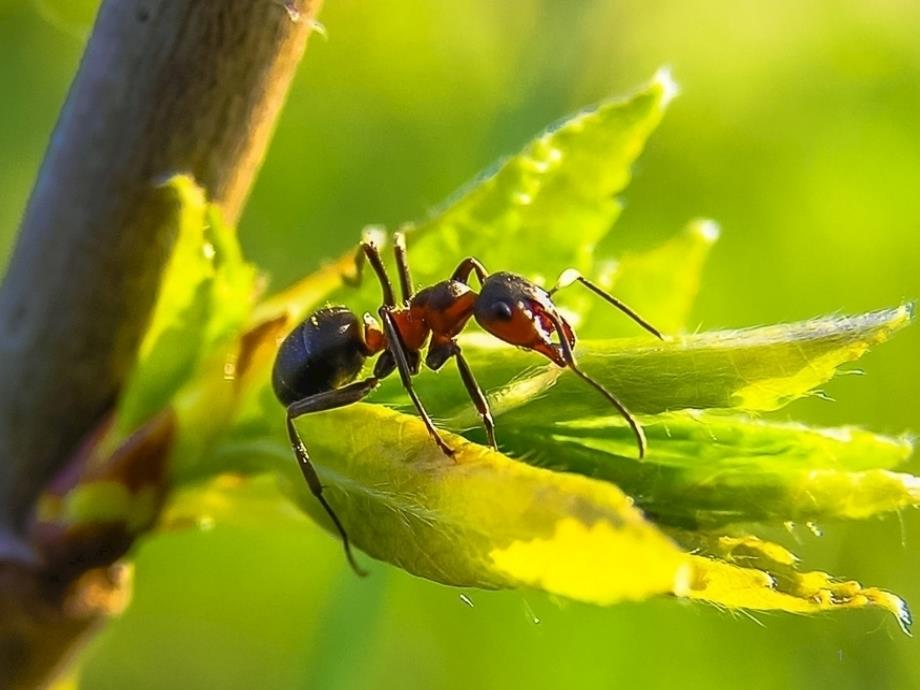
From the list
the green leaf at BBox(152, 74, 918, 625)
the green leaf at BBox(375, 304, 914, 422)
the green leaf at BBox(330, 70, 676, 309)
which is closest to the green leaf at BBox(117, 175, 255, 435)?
the green leaf at BBox(152, 74, 918, 625)

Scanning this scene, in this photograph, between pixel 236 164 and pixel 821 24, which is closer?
pixel 236 164

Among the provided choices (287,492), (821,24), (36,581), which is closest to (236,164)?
(287,492)

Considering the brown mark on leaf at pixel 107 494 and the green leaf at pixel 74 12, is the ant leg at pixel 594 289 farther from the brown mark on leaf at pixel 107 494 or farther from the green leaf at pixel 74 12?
the green leaf at pixel 74 12

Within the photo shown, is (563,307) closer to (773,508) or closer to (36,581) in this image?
(773,508)

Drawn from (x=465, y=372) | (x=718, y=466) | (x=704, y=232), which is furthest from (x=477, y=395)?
(x=704, y=232)

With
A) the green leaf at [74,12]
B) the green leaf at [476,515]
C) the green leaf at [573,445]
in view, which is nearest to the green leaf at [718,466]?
the green leaf at [573,445]

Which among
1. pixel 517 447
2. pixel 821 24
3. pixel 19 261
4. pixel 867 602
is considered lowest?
pixel 867 602

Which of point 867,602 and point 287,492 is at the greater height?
point 287,492

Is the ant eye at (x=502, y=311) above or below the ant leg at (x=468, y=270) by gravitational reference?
below
